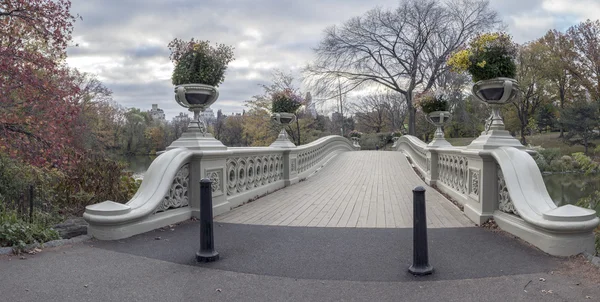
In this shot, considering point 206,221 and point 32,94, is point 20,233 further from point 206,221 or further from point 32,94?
point 32,94

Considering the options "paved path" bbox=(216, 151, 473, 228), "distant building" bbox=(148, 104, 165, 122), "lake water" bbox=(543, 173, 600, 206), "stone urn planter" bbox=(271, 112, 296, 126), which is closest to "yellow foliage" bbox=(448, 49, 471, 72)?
"paved path" bbox=(216, 151, 473, 228)

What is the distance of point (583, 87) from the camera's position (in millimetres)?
47656

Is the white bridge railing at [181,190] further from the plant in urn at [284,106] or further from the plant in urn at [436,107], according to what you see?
the plant in urn at [436,107]

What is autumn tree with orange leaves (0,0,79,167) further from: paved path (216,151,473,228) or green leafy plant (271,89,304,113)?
green leafy plant (271,89,304,113)

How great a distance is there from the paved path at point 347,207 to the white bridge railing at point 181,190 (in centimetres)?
41

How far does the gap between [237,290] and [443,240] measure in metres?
2.84

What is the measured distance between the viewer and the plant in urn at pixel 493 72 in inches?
248

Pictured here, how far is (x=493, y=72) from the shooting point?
6434 millimetres

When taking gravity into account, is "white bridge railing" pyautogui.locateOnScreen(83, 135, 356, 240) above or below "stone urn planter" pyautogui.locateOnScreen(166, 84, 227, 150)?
below

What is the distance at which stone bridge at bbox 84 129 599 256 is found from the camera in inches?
185

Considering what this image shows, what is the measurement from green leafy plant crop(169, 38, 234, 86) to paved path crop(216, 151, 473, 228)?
244 cm

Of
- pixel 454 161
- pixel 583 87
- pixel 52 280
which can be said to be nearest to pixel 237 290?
pixel 52 280

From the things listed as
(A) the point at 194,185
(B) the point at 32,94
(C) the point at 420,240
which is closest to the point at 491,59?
(C) the point at 420,240

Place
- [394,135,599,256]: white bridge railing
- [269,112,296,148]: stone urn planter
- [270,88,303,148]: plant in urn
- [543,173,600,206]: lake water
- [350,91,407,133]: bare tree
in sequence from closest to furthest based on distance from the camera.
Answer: [394,135,599,256]: white bridge railing → [269,112,296,148]: stone urn planter → [270,88,303,148]: plant in urn → [543,173,600,206]: lake water → [350,91,407,133]: bare tree
